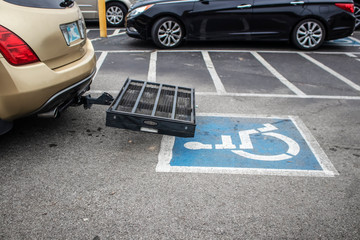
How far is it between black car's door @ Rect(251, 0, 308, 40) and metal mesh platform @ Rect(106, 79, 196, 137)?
14.5 ft

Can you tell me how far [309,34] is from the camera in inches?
340

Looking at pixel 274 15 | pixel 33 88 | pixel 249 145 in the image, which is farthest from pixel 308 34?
pixel 33 88

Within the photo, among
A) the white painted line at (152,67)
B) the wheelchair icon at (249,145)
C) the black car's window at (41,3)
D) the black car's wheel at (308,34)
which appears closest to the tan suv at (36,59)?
the black car's window at (41,3)

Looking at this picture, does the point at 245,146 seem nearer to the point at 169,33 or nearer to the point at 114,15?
the point at 169,33

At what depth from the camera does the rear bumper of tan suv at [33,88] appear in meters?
3.07

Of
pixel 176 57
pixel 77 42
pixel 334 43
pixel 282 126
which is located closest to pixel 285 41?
pixel 334 43

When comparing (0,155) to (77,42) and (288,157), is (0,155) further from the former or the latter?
(288,157)

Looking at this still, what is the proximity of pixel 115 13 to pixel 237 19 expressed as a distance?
4.57 meters

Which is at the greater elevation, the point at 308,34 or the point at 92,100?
the point at 308,34

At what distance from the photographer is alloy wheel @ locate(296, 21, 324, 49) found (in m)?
8.53

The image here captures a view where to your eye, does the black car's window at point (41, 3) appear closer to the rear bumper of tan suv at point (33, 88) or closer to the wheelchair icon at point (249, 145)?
the rear bumper of tan suv at point (33, 88)

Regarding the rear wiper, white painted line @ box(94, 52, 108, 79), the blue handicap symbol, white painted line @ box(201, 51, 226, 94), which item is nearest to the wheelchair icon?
the blue handicap symbol

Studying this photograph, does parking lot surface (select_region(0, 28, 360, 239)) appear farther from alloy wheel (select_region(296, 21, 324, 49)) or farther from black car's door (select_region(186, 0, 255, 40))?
alloy wheel (select_region(296, 21, 324, 49))

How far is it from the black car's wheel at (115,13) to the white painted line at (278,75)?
15.7ft
